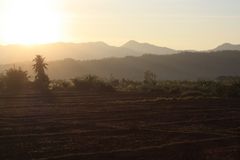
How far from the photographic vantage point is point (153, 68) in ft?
517

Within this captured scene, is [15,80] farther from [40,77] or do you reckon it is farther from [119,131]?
[119,131]

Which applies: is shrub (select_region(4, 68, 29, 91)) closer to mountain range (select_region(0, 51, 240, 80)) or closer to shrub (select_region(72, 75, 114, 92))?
shrub (select_region(72, 75, 114, 92))

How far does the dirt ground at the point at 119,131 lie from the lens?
16.6 meters

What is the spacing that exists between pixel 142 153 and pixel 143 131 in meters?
5.04

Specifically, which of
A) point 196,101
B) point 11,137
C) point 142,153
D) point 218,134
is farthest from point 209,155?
point 196,101

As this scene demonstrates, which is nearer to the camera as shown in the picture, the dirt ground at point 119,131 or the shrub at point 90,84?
the dirt ground at point 119,131

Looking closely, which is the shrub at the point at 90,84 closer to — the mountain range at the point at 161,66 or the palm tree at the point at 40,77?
the palm tree at the point at 40,77

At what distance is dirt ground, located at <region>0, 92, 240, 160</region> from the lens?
16562mm

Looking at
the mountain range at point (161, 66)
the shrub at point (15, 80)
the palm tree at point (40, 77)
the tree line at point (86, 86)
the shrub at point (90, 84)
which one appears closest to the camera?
the tree line at point (86, 86)

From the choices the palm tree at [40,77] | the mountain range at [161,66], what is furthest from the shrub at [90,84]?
the mountain range at [161,66]

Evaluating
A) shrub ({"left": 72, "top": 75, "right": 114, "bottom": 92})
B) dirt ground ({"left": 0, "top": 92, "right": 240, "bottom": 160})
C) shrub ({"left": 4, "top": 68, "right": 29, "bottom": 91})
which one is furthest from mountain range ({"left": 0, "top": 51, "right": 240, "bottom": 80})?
dirt ground ({"left": 0, "top": 92, "right": 240, "bottom": 160})

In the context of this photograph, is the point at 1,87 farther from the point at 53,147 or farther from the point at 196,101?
the point at 53,147

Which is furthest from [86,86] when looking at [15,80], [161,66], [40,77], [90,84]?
[161,66]

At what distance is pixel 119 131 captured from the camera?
21.4m
